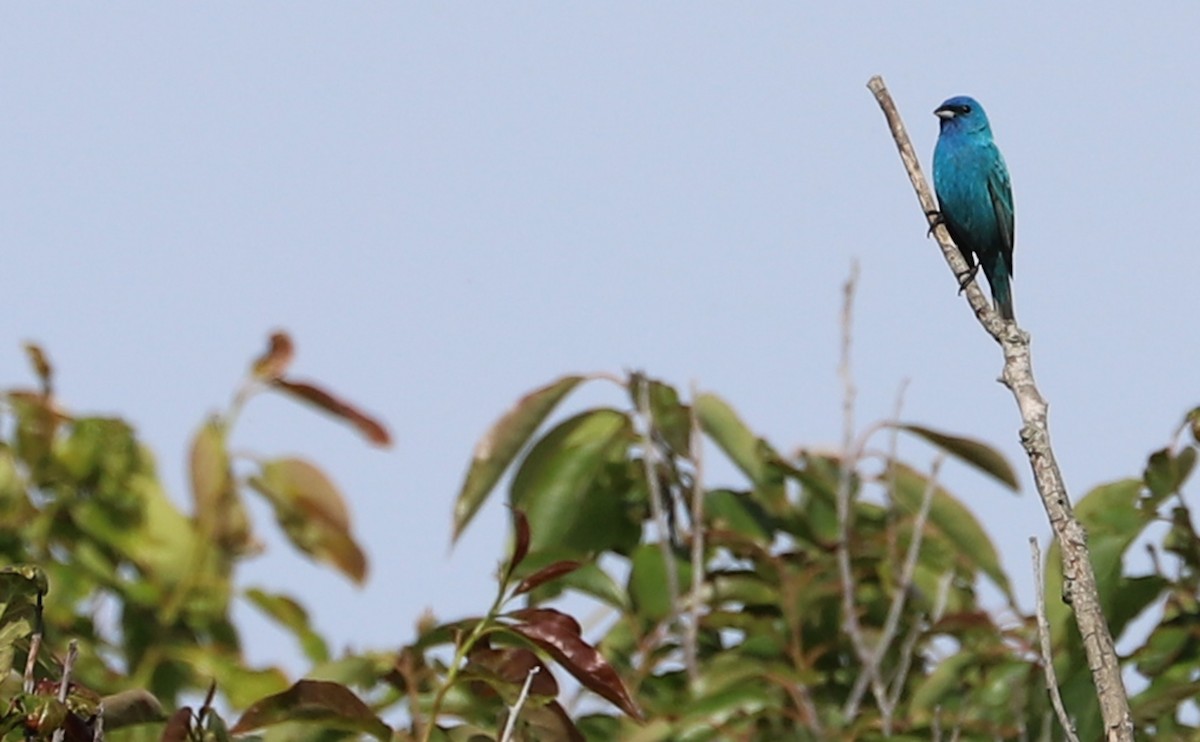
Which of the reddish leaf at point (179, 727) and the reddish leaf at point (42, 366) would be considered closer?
the reddish leaf at point (179, 727)

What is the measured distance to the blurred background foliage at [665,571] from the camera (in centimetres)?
368

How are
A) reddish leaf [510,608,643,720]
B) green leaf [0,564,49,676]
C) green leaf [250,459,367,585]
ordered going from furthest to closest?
green leaf [250,459,367,585] < reddish leaf [510,608,643,720] < green leaf [0,564,49,676]

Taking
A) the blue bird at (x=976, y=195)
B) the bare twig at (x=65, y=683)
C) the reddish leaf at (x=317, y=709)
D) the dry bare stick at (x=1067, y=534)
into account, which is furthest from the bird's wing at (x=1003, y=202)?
the bare twig at (x=65, y=683)

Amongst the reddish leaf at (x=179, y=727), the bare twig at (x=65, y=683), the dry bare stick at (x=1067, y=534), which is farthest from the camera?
the reddish leaf at (x=179, y=727)

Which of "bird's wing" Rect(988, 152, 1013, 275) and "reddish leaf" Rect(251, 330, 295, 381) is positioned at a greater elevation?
"bird's wing" Rect(988, 152, 1013, 275)

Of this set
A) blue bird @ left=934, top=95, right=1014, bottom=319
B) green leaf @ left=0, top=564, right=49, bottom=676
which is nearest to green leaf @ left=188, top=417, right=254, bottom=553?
blue bird @ left=934, top=95, right=1014, bottom=319

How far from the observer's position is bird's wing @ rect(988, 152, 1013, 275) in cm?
666

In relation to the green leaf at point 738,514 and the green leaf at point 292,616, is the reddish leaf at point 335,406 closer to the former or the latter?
the green leaf at point 292,616

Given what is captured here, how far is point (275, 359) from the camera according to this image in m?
4.98

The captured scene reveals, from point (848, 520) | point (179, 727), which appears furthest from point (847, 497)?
point (179, 727)

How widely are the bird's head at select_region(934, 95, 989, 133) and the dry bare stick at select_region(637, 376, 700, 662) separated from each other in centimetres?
309

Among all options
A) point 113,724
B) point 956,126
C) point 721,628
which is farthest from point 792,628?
point 956,126

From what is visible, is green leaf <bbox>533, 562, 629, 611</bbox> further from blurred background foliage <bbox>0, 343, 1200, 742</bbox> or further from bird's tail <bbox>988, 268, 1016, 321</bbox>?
bird's tail <bbox>988, 268, 1016, 321</bbox>

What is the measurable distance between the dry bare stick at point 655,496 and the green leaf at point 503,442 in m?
0.16
